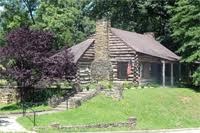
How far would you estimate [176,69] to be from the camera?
6072 cm

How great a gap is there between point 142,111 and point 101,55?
40.2 feet

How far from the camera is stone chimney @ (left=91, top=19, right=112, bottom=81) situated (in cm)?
4828

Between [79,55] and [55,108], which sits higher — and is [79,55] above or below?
above

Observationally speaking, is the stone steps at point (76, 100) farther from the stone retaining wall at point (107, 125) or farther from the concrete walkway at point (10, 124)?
the stone retaining wall at point (107, 125)

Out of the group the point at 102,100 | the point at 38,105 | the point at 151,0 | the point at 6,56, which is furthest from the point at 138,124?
the point at 151,0

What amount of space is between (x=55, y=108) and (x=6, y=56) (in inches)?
215

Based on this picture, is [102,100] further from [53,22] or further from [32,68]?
[53,22]

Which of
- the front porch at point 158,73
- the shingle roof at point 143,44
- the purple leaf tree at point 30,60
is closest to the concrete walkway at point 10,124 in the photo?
the purple leaf tree at point 30,60

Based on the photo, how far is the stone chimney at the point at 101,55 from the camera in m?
48.3

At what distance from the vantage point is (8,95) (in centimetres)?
4350

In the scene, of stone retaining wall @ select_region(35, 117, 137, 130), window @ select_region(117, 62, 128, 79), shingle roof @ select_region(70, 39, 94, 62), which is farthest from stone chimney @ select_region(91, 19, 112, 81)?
stone retaining wall @ select_region(35, 117, 137, 130)

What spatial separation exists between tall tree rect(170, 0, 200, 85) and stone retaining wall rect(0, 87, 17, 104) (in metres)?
17.6

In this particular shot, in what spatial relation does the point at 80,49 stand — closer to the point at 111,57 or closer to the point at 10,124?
the point at 111,57

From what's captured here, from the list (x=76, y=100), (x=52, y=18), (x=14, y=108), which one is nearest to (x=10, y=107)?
(x=14, y=108)
